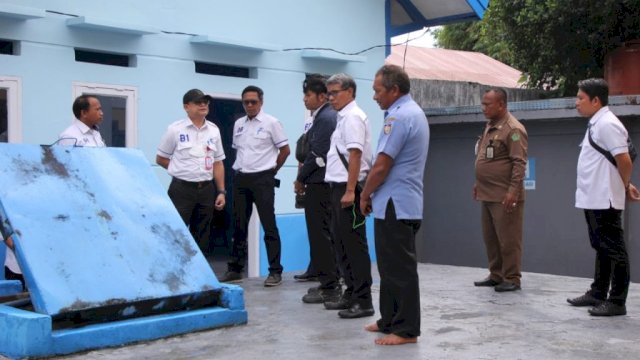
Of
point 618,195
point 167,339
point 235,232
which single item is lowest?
point 167,339

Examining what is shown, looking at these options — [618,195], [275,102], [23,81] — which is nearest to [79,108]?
[23,81]

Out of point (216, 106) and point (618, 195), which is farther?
point (216, 106)

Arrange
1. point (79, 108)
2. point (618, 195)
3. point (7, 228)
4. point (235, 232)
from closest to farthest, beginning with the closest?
1. point (7, 228)
2. point (618, 195)
3. point (79, 108)
4. point (235, 232)

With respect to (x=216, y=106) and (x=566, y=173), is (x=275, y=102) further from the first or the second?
(x=566, y=173)

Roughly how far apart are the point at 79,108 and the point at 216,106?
418 cm

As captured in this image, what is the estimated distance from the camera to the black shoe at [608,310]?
600 cm

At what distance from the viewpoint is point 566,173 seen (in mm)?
9148

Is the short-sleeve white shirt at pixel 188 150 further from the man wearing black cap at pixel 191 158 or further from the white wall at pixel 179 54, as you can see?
the white wall at pixel 179 54

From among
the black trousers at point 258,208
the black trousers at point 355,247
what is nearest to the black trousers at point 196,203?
the black trousers at point 258,208

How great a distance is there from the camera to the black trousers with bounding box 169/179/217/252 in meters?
7.22

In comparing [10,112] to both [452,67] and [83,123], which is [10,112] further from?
[452,67]

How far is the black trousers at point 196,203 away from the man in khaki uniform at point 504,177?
8.00 feet

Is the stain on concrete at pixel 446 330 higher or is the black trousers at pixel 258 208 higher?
the black trousers at pixel 258 208

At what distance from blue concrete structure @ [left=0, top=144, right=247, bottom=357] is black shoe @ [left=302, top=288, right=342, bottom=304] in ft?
3.02
